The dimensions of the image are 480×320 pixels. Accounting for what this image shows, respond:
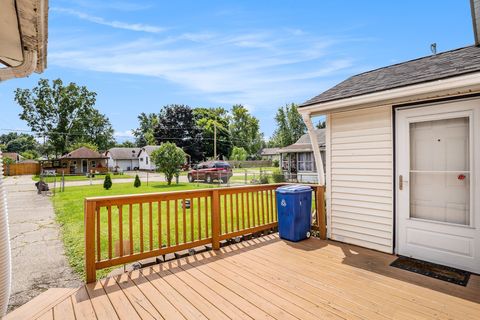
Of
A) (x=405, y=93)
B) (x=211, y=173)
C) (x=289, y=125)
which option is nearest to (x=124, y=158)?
(x=289, y=125)

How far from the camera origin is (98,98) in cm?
4056

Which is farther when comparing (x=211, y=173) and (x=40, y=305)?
(x=211, y=173)

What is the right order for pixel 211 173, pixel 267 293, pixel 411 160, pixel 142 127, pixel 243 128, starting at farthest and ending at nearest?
pixel 142 127
pixel 243 128
pixel 211 173
pixel 411 160
pixel 267 293

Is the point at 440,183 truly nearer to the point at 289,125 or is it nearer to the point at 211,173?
the point at 211,173

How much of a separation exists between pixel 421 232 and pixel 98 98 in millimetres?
46021

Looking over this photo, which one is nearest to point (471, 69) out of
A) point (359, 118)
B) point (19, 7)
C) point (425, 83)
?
point (425, 83)

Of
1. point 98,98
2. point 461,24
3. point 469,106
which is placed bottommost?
point 469,106

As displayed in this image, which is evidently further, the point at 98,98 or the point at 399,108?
the point at 98,98

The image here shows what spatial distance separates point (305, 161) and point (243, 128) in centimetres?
2919

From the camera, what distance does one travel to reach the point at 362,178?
4078 millimetres

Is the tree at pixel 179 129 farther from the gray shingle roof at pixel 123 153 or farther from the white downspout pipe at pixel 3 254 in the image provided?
the white downspout pipe at pixel 3 254

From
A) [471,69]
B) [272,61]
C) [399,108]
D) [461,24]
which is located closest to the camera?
[471,69]

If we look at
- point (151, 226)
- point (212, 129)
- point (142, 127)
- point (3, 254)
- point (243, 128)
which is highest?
point (142, 127)

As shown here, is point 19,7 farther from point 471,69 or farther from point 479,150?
point 479,150
